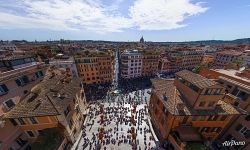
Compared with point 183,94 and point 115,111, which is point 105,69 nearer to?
point 115,111

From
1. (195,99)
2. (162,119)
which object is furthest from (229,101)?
(162,119)

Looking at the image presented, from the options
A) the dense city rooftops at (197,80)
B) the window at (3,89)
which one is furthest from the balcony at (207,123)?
the window at (3,89)

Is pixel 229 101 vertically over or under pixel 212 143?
over

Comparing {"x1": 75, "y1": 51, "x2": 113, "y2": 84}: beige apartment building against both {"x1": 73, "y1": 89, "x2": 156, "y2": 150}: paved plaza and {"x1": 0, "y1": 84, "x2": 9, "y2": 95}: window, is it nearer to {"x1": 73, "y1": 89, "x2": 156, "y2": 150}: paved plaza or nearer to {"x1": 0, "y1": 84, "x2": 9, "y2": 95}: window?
{"x1": 73, "y1": 89, "x2": 156, "y2": 150}: paved plaza

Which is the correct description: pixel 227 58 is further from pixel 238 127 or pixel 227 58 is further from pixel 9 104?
pixel 9 104

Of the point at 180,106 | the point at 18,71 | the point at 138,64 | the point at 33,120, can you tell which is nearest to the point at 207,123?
the point at 180,106

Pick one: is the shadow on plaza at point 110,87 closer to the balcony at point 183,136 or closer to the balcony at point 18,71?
the balcony at point 18,71
